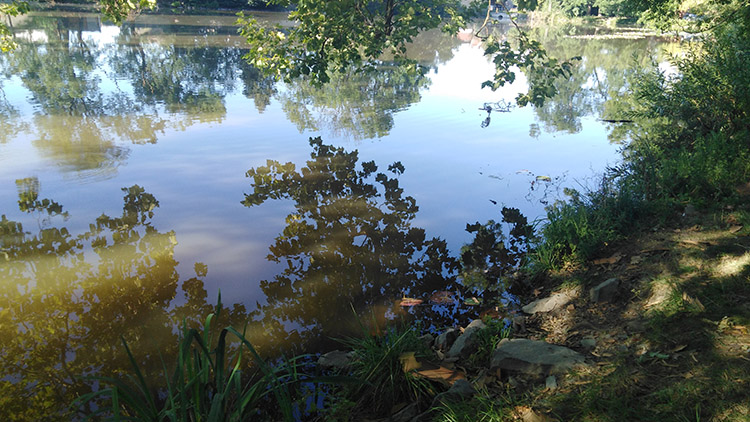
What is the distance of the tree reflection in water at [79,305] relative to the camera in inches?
133

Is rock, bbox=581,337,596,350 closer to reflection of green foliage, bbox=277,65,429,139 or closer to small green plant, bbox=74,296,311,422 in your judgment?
small green plant, bbox=74,296,311,422

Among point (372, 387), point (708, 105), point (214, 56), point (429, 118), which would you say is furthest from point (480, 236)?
point (214, 56)

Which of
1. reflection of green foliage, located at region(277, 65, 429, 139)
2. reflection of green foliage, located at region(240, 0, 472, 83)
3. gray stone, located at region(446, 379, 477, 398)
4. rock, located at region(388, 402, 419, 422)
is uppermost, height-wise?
reflection of green foliage, located at region(240, 0, 472, 83)

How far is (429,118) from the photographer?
11133mm

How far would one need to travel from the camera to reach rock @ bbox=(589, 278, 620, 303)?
12.1ft

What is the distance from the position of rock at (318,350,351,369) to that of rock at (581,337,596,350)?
61.5 inches

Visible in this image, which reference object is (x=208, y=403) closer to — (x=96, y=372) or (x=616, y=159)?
(x=96, y=372)

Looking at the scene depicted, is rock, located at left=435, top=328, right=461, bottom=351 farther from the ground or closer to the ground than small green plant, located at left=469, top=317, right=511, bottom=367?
closer to the ground

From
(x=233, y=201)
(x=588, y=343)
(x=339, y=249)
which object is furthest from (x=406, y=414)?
(x=233, y=201)

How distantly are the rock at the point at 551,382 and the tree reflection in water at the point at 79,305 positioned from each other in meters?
2.49

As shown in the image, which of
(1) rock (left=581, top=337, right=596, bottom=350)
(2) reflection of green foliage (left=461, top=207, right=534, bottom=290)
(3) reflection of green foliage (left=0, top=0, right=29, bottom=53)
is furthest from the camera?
(3) reflection of green foliage (left=0, top=0, right=29, bottom=53)

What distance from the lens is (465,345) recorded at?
11.3 ft

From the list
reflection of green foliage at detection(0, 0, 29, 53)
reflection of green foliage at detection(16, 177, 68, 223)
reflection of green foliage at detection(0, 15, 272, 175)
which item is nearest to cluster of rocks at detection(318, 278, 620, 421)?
reflection of green foliage at detection(16, 177, 68, 223)

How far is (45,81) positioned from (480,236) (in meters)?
13.3
